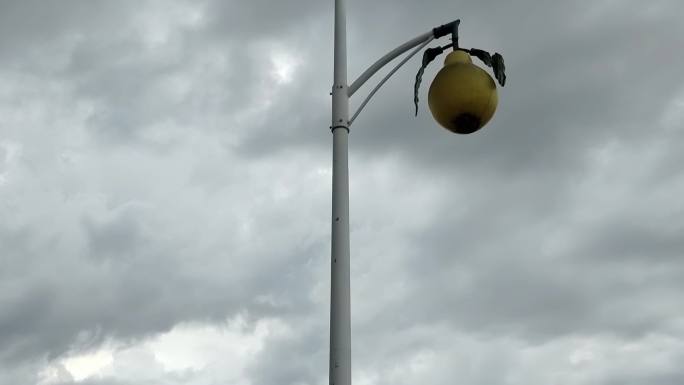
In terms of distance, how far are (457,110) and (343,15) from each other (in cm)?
201

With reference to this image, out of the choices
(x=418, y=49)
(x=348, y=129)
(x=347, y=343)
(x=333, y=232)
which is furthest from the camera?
(x=418, y=49)

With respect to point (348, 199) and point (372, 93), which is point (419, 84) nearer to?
point (372, 93)

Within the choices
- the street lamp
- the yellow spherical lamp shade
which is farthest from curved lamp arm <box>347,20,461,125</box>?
the yellow spherical lamp shade

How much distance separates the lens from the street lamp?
6918mm

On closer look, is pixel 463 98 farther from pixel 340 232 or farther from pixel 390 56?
pixel 340 232

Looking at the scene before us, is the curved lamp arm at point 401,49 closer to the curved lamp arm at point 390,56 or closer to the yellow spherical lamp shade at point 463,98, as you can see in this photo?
the curved lamp arm at point 390,56

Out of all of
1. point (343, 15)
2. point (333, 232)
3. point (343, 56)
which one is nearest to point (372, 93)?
point (343, 56)

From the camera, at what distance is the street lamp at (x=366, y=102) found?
6918 mm

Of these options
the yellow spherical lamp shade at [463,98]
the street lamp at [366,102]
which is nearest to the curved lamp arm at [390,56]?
the street lamp at [366,102]

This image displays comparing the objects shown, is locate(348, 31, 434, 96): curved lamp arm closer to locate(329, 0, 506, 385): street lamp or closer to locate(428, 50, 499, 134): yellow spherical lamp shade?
locate(329, 0, 506, 385): street lamp

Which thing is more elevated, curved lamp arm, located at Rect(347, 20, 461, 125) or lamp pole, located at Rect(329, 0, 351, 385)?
curved lamp arm, located at Rect(347, 20, 461, 125)

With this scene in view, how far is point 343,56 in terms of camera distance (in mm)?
8266

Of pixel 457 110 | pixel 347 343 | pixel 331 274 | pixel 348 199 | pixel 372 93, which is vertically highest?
pixel 372 93

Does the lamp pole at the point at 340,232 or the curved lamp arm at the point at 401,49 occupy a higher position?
the curved lamp arm at the point at 401,49
